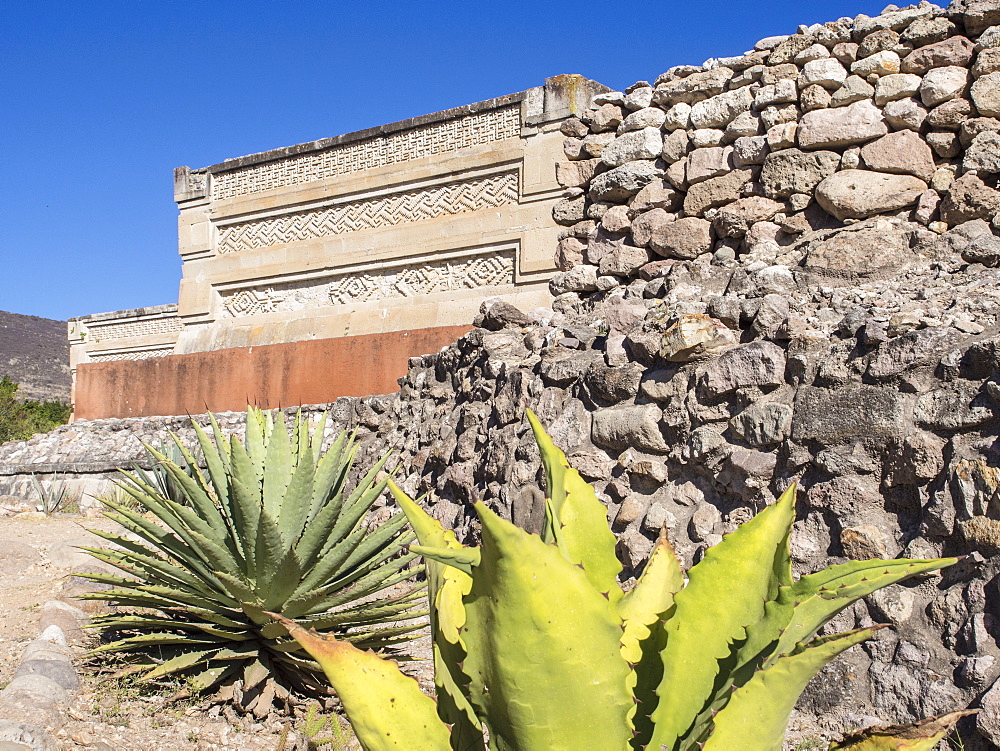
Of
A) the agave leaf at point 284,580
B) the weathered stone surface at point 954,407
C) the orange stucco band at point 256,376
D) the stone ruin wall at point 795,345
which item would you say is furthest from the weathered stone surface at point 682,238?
the agave leaf at point 284,580

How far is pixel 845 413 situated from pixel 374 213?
559 cm

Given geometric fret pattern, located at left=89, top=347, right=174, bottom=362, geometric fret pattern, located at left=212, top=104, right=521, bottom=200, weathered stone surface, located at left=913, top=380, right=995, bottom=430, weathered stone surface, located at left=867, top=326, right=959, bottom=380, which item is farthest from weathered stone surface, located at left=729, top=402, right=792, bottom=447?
geometric fret pattern, located at left=89, top=347, right=174, bottom=362

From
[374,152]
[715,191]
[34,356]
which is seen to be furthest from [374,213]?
[34,356]

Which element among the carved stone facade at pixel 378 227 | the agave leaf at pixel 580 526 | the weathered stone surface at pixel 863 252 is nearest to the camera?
the agave leaf at pixel 580 526

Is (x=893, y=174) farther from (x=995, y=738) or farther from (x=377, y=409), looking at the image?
(x=377, y=409)

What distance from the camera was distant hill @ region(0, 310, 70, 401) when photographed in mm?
30391

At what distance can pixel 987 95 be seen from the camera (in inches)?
148

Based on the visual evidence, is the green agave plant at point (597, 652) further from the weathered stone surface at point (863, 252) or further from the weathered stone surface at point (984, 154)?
the weathered stone surface at point (984, 154)

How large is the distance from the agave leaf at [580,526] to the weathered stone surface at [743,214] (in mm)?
3116

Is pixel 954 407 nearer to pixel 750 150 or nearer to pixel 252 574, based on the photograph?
pixel 750 150

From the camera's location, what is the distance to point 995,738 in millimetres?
2043

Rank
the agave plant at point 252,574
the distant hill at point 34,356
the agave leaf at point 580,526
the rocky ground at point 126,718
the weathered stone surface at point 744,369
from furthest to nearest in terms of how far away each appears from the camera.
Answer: the distant hill at point 34,356 < the weathered stone surface at point 744,369 < the agave plant at point 252,574 < the rocky ground at point 126,718 < the agave leaf at point 580,526

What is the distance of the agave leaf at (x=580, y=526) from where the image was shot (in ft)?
4.75

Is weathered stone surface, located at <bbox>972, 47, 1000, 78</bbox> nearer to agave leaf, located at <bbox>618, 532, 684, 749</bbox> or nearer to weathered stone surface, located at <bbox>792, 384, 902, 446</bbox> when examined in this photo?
weathered stone surface, located at <bbox>792, 384, 902, 446</bbox>
